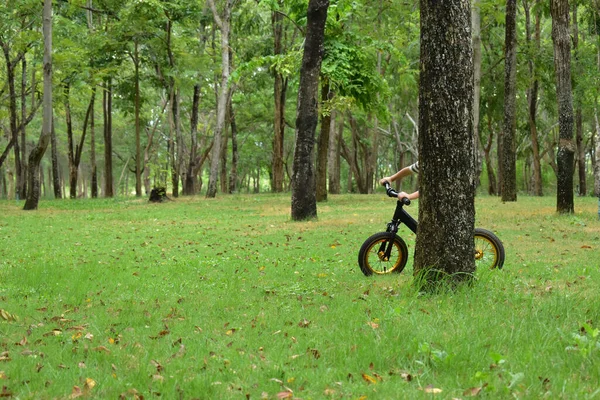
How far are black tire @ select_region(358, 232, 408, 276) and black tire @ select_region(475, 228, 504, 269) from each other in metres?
0.99

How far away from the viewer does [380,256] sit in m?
7.98

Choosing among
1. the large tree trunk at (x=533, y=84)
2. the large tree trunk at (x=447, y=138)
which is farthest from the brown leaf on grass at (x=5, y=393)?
the large tree trunk at (x=533, y=84)

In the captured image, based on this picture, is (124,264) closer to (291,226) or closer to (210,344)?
(210,344)

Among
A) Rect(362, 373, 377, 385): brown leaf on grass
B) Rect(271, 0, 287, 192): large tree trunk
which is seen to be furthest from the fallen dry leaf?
Rect(271, 0, 287, 192): large tree trunk

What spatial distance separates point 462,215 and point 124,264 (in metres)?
5.48

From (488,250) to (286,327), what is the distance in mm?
3700

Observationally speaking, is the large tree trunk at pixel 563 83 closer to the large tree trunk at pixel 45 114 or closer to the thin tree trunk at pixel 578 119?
the thin tree trunk at pixel 578 119

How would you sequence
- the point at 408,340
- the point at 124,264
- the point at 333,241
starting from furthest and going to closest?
the point at 333,241 → the point at 124,264 → the point at 408,340

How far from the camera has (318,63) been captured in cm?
1611

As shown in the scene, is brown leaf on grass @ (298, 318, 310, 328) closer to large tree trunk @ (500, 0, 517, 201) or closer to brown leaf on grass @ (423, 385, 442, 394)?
brown leaf on grass @ (423, 385, 442, 394)

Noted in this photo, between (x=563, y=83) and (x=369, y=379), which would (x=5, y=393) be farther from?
(x=563, y=83)

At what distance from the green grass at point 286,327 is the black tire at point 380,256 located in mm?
185

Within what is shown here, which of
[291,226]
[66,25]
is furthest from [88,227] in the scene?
[66,25]

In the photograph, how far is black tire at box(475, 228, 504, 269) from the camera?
7.85 m
